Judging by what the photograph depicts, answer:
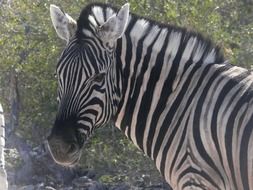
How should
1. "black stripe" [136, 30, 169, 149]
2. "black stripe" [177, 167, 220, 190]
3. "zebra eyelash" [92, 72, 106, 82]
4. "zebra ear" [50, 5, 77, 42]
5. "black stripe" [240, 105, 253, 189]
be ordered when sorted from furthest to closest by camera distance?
"zebra ear" [50, 5, 77, 42] → "black stripe" [136, 30, 169, 149] → "zebra eyelash" [92, 72, 106, 82] → "black stripe" [177, 167, 220, 190] → "black stripe" [240, 105, 253, 189]

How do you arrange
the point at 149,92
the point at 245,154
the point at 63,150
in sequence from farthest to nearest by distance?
the point at 149,92 → the point at 63,150 → the point at 245,154

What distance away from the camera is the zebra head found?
541cm

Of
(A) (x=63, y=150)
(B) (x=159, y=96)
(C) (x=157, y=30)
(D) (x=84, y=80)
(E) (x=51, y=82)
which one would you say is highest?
(C) (x=157, y=30)

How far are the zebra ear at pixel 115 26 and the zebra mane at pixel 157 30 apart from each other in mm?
87

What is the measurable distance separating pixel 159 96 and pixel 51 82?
186 inches

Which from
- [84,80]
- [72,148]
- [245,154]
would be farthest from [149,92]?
[245,154]

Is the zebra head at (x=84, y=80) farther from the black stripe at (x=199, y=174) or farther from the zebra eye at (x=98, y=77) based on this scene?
the black stripe at (x=199, y=174)

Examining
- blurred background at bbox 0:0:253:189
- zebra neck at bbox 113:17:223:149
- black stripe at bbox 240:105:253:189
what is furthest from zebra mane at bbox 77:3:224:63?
blurred background at bbox 0:0:253:189

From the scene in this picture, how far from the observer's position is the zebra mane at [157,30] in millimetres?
5527

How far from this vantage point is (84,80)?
215 inches

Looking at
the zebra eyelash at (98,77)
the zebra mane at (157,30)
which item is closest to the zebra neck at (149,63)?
the zebra mane at (157,30)

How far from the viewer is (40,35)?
10.5 metres

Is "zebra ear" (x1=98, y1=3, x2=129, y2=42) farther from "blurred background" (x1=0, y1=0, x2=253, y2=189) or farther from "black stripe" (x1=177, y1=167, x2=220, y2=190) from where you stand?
"blurred background" (x1=0, y1=0, x2=253, y2=189)

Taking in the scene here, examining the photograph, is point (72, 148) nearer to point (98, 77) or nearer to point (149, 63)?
point (98, 77)
